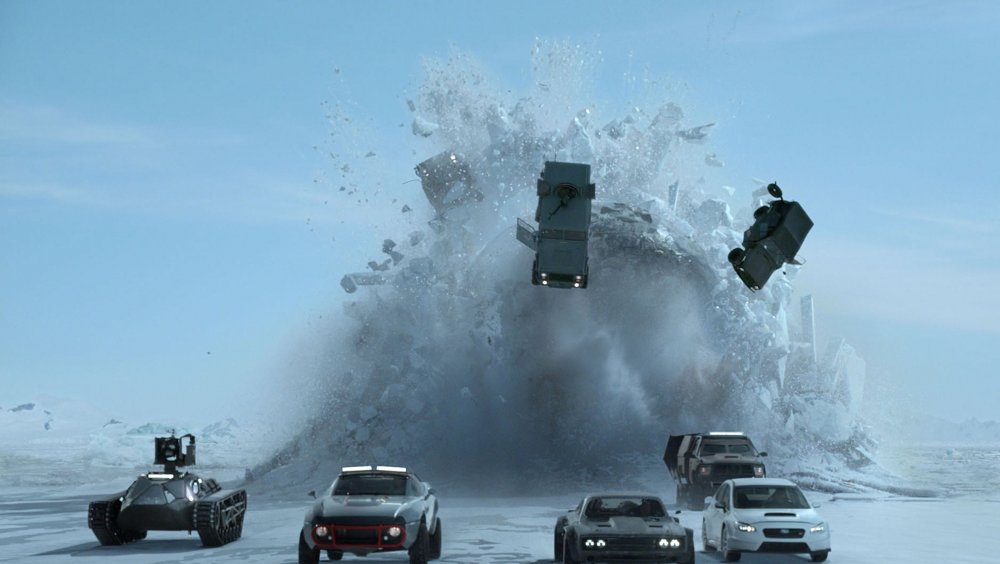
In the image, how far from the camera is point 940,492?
57062 mm

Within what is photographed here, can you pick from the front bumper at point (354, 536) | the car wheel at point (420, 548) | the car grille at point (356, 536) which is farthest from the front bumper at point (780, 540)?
the car grille at point (356, 536)

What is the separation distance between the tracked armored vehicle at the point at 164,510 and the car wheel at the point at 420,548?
706 centimetres

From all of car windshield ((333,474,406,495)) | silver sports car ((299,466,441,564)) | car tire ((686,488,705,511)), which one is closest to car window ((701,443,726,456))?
car tire ((686,488,705,511))

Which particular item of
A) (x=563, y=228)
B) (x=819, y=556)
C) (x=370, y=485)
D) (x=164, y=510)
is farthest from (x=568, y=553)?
(x=563, y=228)

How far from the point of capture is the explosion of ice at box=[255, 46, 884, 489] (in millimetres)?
64375

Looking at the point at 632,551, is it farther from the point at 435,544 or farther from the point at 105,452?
the point at 105,452

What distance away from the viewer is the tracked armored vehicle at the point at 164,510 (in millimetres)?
26438

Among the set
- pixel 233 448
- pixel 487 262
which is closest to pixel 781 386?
pixel 487 262

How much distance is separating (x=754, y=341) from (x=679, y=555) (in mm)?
49801

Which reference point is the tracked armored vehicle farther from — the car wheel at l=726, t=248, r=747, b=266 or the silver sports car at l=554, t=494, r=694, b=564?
the car wheel at l=726, t=248, r=747, b=266

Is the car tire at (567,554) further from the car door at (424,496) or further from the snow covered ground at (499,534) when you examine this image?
the car door at (424,496)

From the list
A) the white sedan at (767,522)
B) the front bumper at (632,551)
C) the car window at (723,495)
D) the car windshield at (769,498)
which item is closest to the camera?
the front bumper at (632,551)

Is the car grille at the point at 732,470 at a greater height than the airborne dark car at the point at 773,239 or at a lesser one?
lesser

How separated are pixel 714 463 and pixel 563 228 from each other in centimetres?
1308
